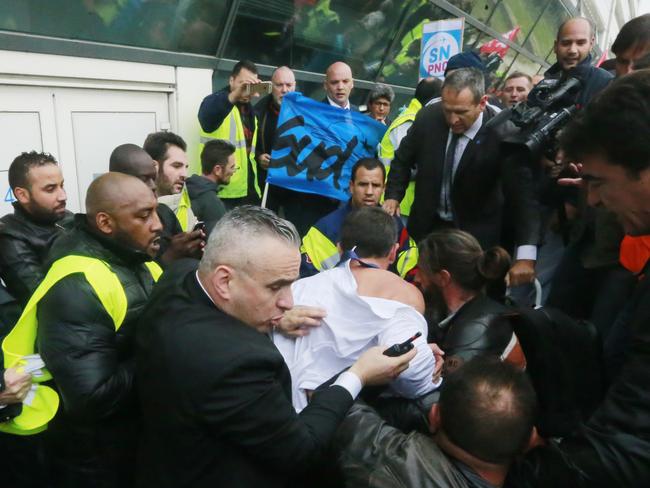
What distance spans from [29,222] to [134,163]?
2.23 feet

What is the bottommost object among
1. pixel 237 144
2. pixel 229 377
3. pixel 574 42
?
pixel 229 377

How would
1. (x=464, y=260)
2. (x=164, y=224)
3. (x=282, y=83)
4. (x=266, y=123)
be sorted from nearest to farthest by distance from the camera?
(x=464, y=260) < (x=164, y=224) < (x=282, y=83) < (x=266, y=123)

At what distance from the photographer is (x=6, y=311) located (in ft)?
7.63

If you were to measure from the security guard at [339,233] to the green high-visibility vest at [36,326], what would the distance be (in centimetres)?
175

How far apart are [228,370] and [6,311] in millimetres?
1473

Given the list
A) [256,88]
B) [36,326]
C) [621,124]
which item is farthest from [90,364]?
[256,88]

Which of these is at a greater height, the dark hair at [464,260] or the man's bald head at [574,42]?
the man's bald head at [574,42]

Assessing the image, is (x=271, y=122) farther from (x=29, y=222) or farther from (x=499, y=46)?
(x=499, y=46)

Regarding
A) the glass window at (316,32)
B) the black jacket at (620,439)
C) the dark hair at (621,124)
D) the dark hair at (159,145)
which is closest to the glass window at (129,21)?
the glass window at (316,32)

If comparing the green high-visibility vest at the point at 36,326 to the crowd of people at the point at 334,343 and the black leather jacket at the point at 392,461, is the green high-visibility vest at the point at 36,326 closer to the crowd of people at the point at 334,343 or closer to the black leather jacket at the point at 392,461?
the crowd of people at the point at 334,343

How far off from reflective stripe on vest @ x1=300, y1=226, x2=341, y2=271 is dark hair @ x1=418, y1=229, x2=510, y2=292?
1168 mm

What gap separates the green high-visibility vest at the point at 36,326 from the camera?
1820 millimetres

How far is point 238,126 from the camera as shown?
16.6 ft

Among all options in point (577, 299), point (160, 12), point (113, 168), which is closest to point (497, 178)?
point (577, 299)
